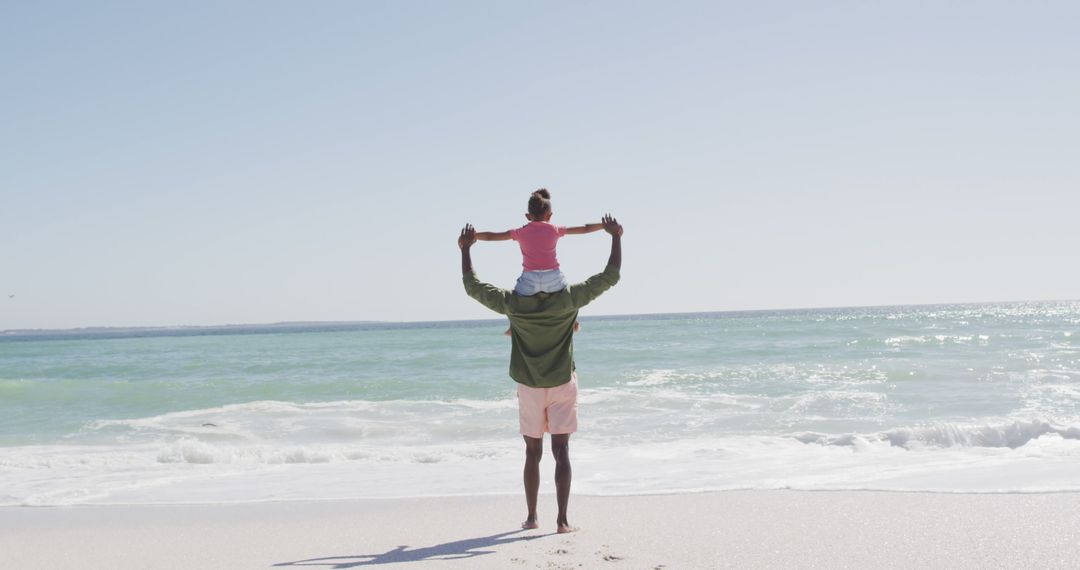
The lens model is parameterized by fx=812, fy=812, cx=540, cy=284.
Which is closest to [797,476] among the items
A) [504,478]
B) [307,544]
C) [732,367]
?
[504,478]

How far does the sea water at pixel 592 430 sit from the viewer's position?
20.5 feet

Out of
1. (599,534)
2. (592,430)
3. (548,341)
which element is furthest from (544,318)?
(592,430)

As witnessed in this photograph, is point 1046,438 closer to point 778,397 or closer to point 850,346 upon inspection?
point 778,397

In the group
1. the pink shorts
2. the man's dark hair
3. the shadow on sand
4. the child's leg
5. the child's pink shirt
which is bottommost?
the shadow on sand

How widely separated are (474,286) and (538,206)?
1.75 ft

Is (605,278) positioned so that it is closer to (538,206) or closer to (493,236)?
(538,206)

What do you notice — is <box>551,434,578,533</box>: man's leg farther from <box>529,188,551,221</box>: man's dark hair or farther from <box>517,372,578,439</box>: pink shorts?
<box>529,188,551,221</box>: man's dark hair

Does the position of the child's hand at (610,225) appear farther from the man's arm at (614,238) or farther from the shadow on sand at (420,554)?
the shadow on sand at (420,554)

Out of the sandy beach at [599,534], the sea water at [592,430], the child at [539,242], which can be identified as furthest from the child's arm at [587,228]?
the sea water at [592,430]

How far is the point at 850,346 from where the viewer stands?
25906mm

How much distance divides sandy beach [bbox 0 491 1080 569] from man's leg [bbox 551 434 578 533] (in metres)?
0.09

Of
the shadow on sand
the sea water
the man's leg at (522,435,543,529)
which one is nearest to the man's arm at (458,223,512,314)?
the man's leg at (522,435,543,529)

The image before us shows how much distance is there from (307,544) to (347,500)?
133 centimetres

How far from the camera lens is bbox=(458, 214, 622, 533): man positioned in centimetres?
421
